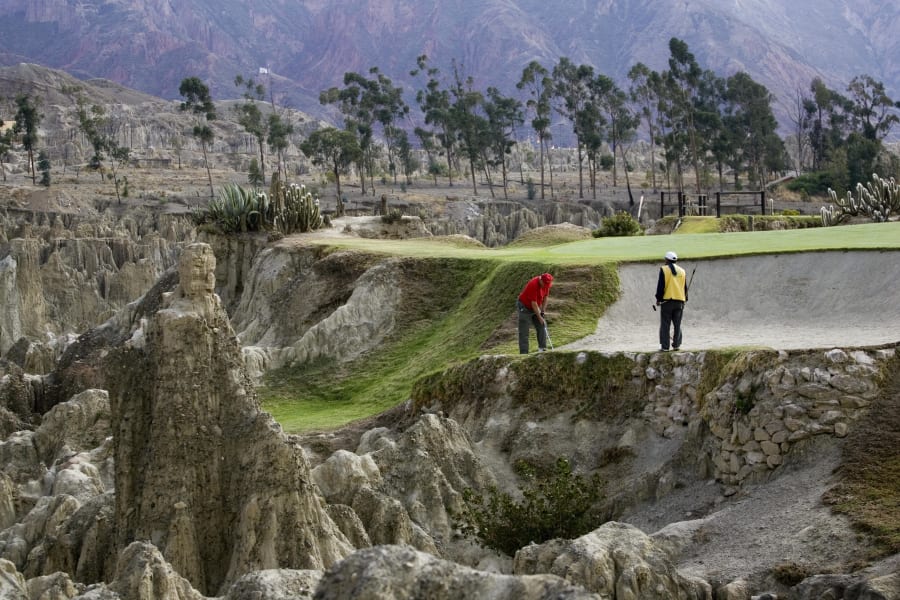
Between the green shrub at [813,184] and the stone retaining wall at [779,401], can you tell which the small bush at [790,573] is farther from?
the green shrub at [813,184]

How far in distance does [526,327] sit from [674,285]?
286cm

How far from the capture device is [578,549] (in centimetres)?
1291

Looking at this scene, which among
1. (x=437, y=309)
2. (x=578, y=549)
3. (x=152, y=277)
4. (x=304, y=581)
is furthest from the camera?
(x=152, y=277)

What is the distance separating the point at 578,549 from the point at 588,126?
94.0 m

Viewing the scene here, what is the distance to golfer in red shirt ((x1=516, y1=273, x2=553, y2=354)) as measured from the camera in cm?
2083

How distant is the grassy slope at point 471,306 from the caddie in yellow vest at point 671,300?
251cm

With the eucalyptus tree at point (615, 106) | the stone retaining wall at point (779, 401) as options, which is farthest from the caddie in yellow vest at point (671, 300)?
the eucalyptus tree at point (615, 106)

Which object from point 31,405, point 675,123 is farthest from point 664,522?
point 675,123

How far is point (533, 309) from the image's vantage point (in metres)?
20.7

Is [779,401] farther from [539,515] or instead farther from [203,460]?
[203,460]

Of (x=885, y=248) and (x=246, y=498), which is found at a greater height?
(x=885, y=248)

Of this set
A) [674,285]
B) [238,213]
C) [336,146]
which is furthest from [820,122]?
[674,285]

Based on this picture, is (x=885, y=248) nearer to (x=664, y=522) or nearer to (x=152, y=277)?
(x=664, y=522)

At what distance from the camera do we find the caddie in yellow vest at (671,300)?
19047 mm
